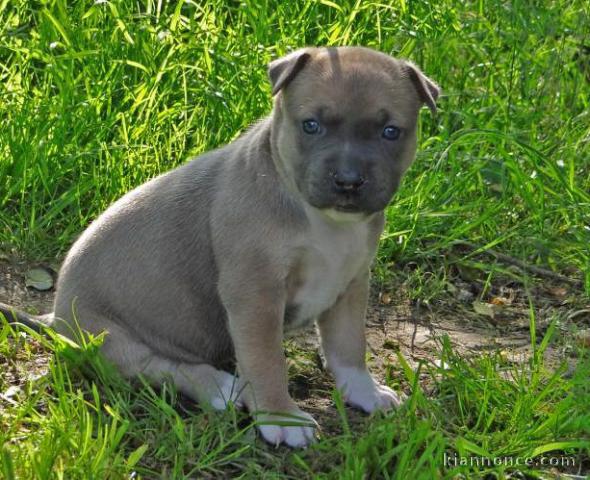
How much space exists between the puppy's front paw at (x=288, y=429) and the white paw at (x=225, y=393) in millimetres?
176

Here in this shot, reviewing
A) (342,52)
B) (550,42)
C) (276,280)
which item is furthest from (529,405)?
(550,42)

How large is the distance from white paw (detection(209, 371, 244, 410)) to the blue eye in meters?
1.00

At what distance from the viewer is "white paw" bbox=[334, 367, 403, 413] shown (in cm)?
455

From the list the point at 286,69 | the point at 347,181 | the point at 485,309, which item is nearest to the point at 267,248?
the point at 347,181

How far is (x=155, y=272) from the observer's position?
182 inches

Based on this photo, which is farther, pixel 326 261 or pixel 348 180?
pixel 326 261

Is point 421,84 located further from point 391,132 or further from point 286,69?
point 286,69

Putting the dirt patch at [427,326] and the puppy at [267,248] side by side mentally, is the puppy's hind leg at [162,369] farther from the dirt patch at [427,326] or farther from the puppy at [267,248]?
the dirt patch at [427,326]

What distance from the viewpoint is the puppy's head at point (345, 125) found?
4133mm

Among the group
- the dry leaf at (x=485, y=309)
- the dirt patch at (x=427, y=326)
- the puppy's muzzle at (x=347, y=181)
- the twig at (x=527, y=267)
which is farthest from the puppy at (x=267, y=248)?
the twig at (x=527, y=267)

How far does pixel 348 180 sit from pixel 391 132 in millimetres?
322

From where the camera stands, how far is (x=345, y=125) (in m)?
4.18

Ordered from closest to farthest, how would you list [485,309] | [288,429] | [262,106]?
1. [288,429]
2. [485,309]
3. [262,106]

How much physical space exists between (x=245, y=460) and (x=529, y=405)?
3.46 feet
